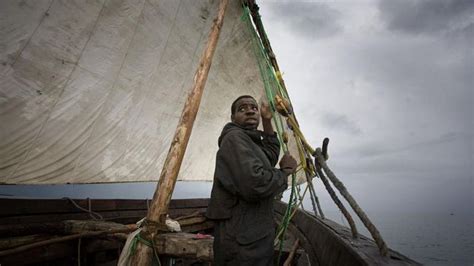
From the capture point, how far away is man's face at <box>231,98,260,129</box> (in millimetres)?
2164

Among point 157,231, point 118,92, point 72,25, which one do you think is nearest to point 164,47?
point 118,92

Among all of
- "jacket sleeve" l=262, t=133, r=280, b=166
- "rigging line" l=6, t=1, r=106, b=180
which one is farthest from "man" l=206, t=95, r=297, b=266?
"rigging line" l=6, t=1, r=106, b=180

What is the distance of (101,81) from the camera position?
4473 mm

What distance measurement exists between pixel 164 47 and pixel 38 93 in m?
2.53

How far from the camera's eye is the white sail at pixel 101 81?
3494 mm

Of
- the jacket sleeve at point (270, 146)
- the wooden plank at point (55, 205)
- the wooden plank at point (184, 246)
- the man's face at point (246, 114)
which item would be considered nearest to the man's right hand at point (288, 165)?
the jacket sleeve at point (270, 146)

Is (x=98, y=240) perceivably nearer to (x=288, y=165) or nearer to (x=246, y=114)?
(x=246, y=114)

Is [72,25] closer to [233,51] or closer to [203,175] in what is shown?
[233,51]

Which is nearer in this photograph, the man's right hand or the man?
the man

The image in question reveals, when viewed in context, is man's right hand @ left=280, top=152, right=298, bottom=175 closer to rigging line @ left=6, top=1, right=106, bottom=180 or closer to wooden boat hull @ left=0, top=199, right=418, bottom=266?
wooden boat hull @ left=0, top=199, right=418, bottom=266

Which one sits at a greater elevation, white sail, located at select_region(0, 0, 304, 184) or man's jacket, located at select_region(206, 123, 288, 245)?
white sail, located at select_region(0, 0, 304, 184)

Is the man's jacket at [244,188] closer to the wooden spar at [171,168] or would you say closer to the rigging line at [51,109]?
the wooden spar at [171,168]

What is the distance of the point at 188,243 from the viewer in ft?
6.58

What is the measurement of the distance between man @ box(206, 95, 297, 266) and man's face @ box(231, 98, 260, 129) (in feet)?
0.62
